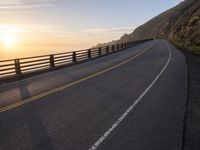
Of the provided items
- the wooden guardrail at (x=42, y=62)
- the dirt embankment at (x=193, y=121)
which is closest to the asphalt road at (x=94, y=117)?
the dirt embankment at (x=193, y=121)

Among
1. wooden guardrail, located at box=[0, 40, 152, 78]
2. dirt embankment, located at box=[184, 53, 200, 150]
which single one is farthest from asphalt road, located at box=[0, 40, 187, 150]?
wooden guardrail, located at box=[0, 40, 152, 78]

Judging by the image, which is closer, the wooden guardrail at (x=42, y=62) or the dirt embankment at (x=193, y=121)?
the dirt embankment at (x=193, y=121)

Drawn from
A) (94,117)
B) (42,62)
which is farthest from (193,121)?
(42,62)

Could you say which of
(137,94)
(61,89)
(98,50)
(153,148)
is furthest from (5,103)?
(98,50)

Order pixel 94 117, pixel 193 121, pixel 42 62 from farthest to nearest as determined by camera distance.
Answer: pixel 42 62 < pixel 94 117 < pixel 193 121

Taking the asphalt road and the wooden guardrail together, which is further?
the wooden guardrail

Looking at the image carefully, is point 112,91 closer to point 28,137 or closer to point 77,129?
point 77,129

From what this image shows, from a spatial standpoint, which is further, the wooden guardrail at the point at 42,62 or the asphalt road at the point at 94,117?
the wooden guardrail at the point at 42,62

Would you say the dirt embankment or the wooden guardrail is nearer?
the dirt embankment

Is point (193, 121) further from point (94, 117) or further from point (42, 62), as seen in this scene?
point (42, 62)

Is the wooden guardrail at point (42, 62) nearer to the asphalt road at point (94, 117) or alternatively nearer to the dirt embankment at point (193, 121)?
the asphalt road at point (94, 117)

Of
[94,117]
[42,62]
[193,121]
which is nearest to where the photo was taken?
[193,121]

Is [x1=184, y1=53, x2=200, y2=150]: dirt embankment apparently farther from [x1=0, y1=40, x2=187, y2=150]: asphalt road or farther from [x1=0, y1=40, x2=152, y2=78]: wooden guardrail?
[x1=0, y1=40, x2=152, y2=78]: wooden guardrail

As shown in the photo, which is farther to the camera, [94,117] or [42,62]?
[42,62]
